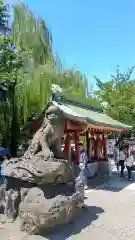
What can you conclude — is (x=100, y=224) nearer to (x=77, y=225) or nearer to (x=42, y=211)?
(x=77, y=225)

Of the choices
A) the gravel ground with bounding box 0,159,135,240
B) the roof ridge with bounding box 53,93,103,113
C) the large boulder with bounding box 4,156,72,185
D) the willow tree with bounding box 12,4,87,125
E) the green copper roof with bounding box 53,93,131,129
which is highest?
the willow tree with bounding box 12,4,87,125

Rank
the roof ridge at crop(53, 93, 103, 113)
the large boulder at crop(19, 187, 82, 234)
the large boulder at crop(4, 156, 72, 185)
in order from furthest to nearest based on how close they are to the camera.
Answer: the roof ridge at crop(53, 93, 103, 113) < the large boulder at crop(4, 156, 72, 185) < the large boulder at crop(19, 187, 82, 234)

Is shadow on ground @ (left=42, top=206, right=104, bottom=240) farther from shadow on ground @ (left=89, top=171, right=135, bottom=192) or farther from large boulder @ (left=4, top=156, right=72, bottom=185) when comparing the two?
shadow on ground @ (left=89, top=171, right=135, bottom=192)

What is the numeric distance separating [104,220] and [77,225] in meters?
0.81

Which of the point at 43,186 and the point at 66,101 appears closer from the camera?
the point at 43,186

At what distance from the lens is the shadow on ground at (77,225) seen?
5570 millimetres

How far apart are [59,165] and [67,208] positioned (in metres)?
0.87

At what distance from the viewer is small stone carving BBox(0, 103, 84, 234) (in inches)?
220

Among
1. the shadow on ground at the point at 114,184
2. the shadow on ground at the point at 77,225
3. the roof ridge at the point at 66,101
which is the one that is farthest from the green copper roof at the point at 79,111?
the shadow on ground at the point at 77,225

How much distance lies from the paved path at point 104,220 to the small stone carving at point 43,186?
251mm

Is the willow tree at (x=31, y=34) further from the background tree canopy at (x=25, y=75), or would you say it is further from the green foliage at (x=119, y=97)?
the green foliage at (x=119, y=97)

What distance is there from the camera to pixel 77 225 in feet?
20.3

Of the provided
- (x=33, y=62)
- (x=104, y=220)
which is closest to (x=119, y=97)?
(x=33, y=62)

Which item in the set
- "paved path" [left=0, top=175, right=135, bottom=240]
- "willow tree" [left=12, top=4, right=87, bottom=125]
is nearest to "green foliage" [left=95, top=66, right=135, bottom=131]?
"willow tree" [left=12, top=4, right=87, bottom=125]
